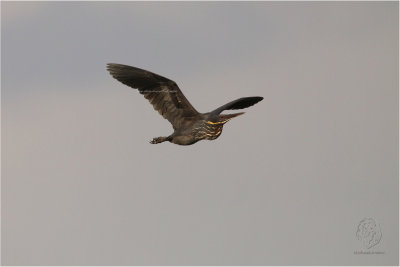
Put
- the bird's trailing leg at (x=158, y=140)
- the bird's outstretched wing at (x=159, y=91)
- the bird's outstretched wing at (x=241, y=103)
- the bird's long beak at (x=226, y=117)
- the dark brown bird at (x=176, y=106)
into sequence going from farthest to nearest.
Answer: the bird's outstretched wing at (x=159, y=91) < the bird's trailing leg at (x=158, y=140) < the bird's outstretched wing at (x=241, y=103) < the dark brown bird at (x=176, y=106) < the bird's long beak at (x=226, y=117)

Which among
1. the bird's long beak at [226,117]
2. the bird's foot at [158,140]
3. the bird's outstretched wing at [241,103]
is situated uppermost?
the bird's outstretched wing at [241,103]

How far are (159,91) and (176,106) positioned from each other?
83 centimetres

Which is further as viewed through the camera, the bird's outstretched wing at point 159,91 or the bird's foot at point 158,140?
the bird's outstretched wing at point 159,91

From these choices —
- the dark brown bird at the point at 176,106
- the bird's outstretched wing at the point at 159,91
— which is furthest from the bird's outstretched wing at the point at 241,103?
the bird's outstretched wing at the point at 159,91

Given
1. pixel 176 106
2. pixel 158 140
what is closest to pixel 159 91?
pixel 176 106

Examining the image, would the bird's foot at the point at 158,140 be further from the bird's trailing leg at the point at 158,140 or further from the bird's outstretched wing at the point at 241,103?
the bird's outstretched wing at the point at 241,103

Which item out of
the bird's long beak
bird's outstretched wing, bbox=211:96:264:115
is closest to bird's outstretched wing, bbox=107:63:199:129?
bird's outstretched wing, bbox=211:96:264:115

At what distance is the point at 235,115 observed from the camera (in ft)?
84.9

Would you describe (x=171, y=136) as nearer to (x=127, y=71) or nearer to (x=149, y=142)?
(x=149, y=142)

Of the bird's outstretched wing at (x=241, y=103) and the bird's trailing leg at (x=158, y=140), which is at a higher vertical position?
the bird's outstretched wing at (x=241, y=103)

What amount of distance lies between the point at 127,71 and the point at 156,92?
1296mm

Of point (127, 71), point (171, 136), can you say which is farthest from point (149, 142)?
point (127, 71)

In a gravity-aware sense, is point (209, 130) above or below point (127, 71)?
below

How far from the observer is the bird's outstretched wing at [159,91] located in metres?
27.2
